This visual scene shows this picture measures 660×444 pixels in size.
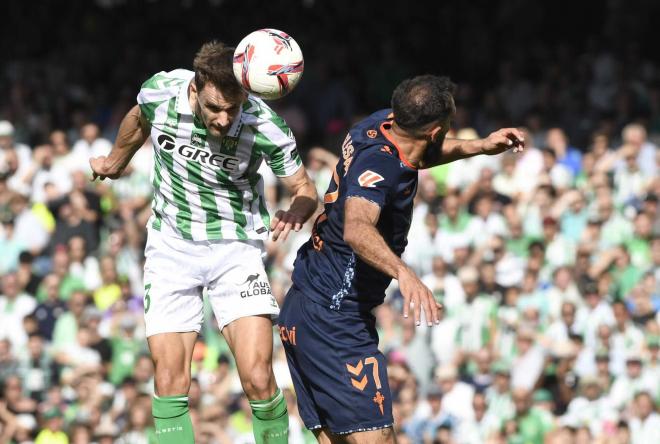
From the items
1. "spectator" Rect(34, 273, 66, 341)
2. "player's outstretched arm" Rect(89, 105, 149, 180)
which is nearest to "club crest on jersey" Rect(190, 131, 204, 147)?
"player's outstretched arm" Rect(89, 105, 149, 180)

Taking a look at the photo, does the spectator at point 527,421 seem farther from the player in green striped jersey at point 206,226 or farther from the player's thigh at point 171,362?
the player's thigh at point 171,362

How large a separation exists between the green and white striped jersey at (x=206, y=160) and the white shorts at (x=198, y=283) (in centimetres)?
9

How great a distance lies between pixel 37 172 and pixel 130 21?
5429 mm

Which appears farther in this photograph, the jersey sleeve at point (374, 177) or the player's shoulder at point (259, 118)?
the player's shoulder at point (259, 118)

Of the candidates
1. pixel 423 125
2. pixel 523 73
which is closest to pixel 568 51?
pixel 523 73

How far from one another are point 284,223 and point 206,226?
569 mm

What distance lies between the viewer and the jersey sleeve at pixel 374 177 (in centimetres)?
721

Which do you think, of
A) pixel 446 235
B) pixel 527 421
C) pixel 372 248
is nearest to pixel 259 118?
pixel 372 248

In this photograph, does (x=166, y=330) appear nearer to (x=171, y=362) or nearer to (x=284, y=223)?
(x=171, y=362)

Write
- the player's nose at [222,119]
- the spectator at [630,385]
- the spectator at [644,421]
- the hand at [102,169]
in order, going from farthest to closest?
the spectator at [630,385], the spectator at [644,421], the hand at [102,169], the player's nose at [222,119]

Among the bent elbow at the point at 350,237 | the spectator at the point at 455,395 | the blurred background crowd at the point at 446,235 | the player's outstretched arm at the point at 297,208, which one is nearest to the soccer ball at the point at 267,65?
the player's outstretched arm at the point at 297,208

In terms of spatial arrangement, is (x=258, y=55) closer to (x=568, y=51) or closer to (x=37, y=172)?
(x=37, y=172)

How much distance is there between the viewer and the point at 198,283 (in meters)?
8.12

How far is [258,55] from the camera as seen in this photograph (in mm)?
7336
